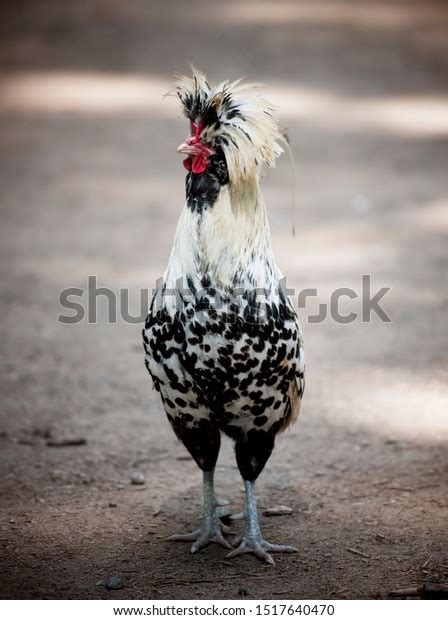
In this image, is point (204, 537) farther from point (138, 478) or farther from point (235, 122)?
point (235, 122)

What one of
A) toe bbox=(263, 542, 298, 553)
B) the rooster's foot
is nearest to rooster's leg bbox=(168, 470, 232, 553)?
the rooster's foot

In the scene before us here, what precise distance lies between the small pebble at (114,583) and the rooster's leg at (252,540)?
23.9 inches

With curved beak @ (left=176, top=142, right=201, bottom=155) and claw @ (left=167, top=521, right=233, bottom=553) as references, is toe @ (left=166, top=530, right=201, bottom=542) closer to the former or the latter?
claw @ (left=167, top=521, right=233, bottom=553)

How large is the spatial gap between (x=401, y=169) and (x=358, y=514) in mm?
6311

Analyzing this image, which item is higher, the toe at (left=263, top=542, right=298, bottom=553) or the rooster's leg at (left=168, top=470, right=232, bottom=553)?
the rooster's leg at (left=168, top=470, right=232, bottom=553)

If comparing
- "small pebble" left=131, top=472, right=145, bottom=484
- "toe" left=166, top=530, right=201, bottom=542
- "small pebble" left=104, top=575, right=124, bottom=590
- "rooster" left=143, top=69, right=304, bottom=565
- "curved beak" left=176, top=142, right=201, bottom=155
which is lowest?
"small pebble" left=104, top=575, right=124, bottom=590

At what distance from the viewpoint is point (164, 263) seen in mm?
8227

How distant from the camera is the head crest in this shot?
12.5 feet

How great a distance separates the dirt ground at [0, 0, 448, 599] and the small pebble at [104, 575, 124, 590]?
0.05 meters

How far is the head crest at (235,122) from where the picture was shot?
12.5ft

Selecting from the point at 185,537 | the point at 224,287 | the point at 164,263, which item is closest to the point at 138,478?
the point at 185,537

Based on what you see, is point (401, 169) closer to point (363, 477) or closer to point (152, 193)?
point (152, 193)

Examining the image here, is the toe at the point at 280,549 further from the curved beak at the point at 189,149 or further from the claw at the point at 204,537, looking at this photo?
the curved beak at the point at 189,149

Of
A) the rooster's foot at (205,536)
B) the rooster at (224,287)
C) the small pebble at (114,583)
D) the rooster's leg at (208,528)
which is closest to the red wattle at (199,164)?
the rooster at (224,287)
